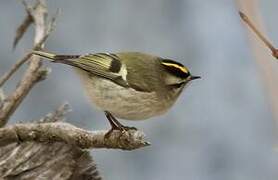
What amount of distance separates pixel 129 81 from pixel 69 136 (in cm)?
20

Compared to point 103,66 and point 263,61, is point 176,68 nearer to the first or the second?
point 103,66

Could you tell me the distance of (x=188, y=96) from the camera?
2334mm

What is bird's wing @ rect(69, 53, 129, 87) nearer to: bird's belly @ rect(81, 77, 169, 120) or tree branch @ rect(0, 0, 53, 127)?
bird's belly @ rect(81, 77, 169, 120)

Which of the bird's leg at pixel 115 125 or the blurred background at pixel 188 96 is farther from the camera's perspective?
the blurred background at pixel 188 96

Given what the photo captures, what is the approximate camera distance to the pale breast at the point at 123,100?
1324mm

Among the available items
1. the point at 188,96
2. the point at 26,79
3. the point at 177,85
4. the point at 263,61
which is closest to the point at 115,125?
the point at 177,85

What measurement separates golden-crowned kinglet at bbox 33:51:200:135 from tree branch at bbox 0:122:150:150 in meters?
0.06

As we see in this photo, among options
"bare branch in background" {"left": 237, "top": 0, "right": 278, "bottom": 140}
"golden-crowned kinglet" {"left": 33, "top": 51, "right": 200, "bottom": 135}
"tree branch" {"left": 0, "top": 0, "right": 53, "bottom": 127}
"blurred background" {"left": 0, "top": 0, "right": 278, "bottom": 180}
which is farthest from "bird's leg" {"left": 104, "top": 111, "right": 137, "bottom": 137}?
"blurred background" {"left": 0, "top": 0, "right": 278, "bottom": 180}

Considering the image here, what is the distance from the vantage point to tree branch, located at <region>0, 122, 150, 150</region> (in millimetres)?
1203

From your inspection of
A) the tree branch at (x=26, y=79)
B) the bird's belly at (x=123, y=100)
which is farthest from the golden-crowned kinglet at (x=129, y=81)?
the tree branch at (x=26, y=79)

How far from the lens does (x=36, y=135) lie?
1.30 meters

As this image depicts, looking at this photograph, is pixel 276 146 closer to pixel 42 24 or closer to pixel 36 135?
pixel 36 135

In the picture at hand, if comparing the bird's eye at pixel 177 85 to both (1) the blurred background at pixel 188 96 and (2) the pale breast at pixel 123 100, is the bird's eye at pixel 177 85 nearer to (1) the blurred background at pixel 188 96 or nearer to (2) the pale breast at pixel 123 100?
(2) the pale breast at pixel 123 100

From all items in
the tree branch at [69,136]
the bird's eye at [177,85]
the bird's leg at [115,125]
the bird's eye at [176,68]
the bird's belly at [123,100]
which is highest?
the bird's eye at [176,68]
